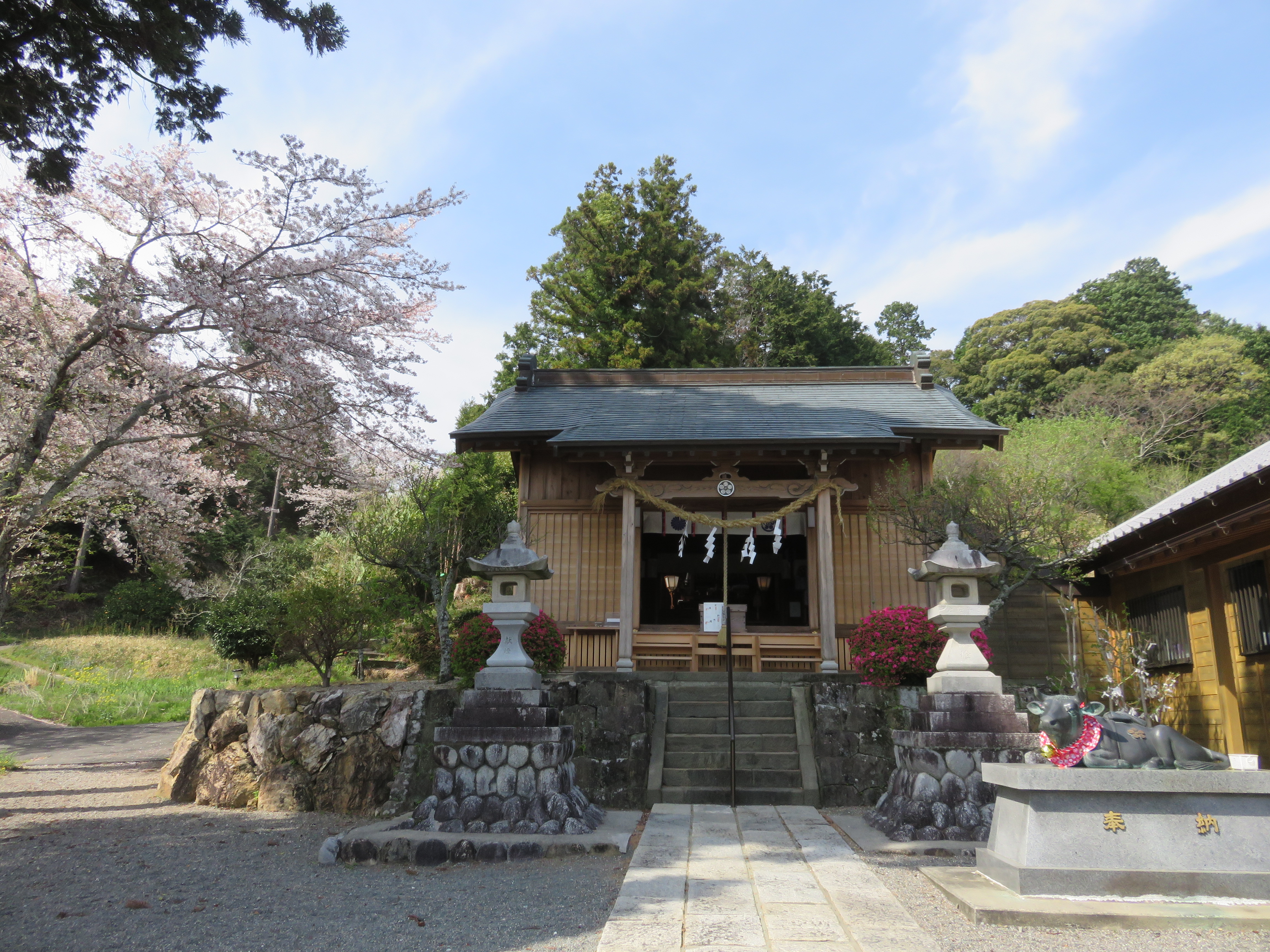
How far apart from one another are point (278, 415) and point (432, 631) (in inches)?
246

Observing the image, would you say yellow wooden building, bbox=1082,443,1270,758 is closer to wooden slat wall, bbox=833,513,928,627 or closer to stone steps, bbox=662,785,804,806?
wooden slat wall, bbox=833,513,928,627

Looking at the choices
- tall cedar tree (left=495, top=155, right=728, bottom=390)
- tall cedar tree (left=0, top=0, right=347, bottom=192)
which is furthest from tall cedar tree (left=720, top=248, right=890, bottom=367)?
tall cedar tree (left=0, top=0, right=347, bottom=192)

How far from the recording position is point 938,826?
6371 mm

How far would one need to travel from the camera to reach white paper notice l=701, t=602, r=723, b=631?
9.95 metres

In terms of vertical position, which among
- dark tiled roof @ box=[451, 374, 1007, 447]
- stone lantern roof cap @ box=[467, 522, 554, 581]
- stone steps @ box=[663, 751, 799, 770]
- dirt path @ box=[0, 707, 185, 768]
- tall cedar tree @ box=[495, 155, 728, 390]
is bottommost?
dirt path @ box=[0, 707, 185, 768]

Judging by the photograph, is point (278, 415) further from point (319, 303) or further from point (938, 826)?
point (938, 826)

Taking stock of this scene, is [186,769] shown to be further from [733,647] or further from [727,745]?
[733,647]

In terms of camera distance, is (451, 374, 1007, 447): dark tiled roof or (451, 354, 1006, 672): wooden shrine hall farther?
(451, 374, 1007, 447): dark tiled roof

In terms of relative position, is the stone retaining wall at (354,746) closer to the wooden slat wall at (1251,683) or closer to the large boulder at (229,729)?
the large boulder at (229,729)

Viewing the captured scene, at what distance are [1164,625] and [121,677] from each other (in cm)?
1967

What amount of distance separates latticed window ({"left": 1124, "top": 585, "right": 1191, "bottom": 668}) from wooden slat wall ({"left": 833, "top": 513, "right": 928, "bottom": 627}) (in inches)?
113

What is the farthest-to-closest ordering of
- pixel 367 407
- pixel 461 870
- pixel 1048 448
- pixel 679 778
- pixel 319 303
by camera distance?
1. pixel 1048 448
2. pixel 367 407
3. pixel 319 303
4. pixel 679 778
5. pixel 461 870

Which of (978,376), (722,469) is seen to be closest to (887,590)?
(722,469)

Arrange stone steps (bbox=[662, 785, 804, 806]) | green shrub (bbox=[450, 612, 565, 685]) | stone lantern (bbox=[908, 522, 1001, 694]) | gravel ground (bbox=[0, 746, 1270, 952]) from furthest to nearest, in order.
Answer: green shrub (bbox=[450, 612, 565, 685])
stone steps (bbox=[662, 785, 804, 806])
stone lantern (bbox=[908, 522, 1001, 694])
gravel ground (bbox=[0, 746, 1270, 952])
